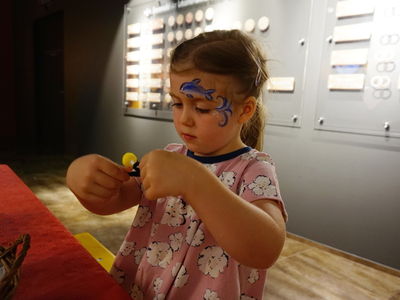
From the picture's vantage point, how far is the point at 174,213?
884 millimetres

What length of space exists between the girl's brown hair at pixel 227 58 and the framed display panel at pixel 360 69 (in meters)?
1.85

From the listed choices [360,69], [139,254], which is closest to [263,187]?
[139,254]

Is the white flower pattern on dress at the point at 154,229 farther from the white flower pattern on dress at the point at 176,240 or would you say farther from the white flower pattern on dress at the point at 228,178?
the white flower pattern on dress at the point at 228,178

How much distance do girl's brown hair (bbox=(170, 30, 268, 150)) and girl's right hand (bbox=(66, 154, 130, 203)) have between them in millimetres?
271

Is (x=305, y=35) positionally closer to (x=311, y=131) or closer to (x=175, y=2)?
(x=311, y=131)

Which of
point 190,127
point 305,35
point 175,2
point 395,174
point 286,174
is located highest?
Result: point 175,2

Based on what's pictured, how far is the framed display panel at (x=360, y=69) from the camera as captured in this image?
7.54ft

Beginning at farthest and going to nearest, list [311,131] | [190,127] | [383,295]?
1. [311,131]
2. [383,295]
3. [190,127]

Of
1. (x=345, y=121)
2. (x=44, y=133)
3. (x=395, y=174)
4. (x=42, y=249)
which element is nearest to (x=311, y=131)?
(x=345, y=121)

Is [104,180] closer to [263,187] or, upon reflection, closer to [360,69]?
[263,187]

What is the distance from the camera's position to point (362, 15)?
7.88 feet

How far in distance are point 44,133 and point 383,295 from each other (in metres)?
6.90

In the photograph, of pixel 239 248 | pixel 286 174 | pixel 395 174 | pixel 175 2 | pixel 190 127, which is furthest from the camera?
pixel 175 2

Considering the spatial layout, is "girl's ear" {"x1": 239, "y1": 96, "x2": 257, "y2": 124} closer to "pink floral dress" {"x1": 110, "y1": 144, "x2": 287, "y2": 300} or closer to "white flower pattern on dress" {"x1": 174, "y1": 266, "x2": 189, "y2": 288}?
"pink floral dress" {"x1": 110, "y1": 144, "x2": 287, "y2": 300}
